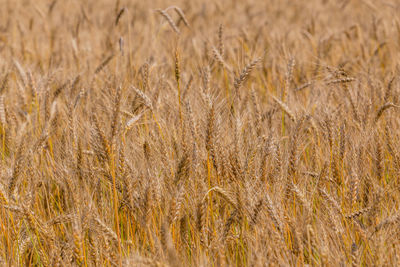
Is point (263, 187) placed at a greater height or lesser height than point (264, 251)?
greater

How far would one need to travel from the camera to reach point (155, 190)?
1.62 metres

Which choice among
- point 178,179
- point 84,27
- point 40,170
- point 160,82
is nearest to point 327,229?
point 178,179

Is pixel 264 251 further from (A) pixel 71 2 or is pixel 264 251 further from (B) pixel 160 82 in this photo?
(A) pixel 71 2

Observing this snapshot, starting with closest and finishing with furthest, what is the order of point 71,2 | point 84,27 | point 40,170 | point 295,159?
point 295,159
point 40,170
point 84,27
point 71,2

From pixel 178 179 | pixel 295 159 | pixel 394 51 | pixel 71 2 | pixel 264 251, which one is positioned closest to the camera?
pixel 264 251

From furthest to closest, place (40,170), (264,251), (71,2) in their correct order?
1. (71,2)
2. (40,170)
3. (264,251)

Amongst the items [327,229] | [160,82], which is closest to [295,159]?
[327,229]

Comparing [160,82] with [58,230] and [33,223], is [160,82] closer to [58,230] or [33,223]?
[58,230]

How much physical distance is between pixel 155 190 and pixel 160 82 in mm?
912

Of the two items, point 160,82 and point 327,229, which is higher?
point 160,82

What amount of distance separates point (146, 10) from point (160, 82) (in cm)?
605

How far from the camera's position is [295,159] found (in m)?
1.68

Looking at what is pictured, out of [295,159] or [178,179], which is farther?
[295,159]

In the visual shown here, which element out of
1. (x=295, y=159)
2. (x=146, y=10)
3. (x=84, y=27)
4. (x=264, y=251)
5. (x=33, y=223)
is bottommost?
(x=264, y=251)
